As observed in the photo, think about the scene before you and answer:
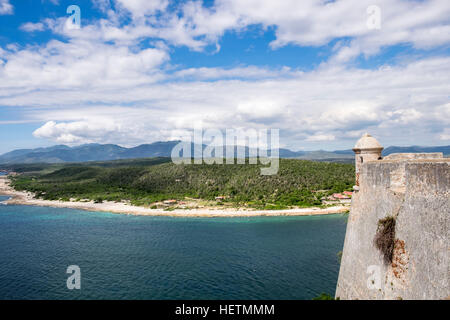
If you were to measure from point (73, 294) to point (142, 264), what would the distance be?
6.17m

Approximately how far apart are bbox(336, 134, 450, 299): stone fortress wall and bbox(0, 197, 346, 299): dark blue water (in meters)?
8.85

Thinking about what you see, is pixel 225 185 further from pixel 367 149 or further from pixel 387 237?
pixel 387 237

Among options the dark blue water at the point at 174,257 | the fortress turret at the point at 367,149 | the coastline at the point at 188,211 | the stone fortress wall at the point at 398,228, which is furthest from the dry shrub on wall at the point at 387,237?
the coastline at the point at 188,211

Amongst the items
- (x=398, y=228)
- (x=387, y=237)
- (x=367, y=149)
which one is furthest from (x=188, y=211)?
(x=398, y=228)

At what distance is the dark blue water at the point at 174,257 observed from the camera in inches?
719

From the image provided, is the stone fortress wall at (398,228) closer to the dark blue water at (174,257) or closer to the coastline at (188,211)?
the dark blue water at (174,257)

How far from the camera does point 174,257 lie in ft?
83.4

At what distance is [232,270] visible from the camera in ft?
70.0

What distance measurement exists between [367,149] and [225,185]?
5035 centimetres

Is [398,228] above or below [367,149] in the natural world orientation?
below

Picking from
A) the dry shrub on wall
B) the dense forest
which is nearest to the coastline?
the dense forest

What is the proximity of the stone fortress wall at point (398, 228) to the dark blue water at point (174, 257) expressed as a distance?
29.0 ft
